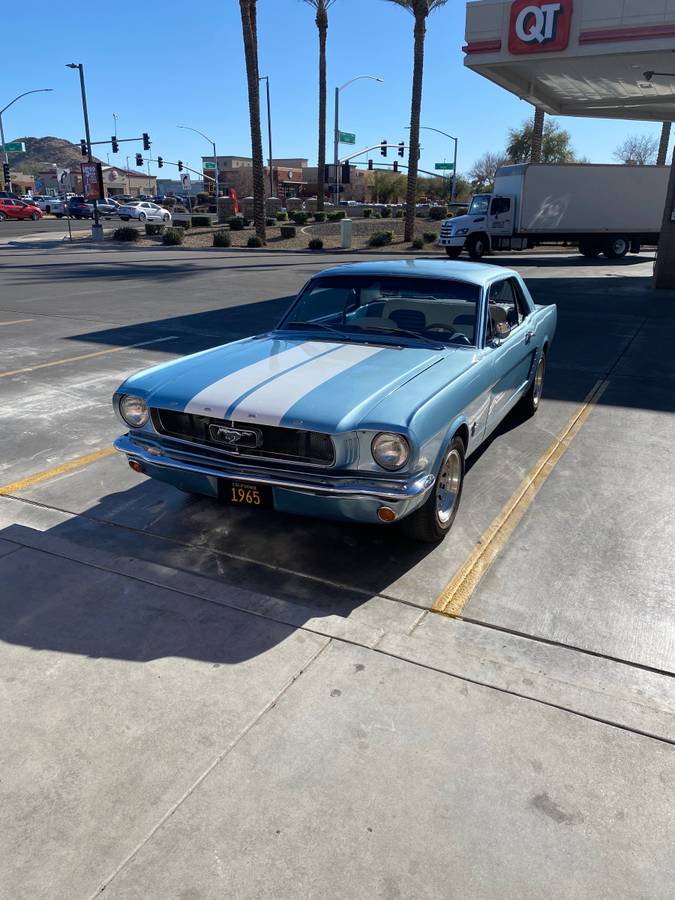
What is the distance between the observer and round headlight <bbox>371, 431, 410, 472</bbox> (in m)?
3.68

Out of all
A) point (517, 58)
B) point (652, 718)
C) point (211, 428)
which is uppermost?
point (517, 58)

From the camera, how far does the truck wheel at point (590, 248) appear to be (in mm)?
28875

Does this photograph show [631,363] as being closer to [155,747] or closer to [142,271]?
[155,747]

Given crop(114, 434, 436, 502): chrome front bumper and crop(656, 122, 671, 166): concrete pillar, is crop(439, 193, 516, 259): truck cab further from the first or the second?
crop(114, 434, 436, 502): chrome front bumper

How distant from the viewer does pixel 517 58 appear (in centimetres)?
1933

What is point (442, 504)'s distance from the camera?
4.50 m

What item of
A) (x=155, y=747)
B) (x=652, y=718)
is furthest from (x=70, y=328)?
(x=652, y=718)

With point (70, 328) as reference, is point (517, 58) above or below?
above

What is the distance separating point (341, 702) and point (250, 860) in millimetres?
847

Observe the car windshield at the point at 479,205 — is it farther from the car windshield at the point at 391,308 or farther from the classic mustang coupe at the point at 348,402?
the car windshield at the point at 391,308

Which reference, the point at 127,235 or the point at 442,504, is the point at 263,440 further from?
the point at 127,235

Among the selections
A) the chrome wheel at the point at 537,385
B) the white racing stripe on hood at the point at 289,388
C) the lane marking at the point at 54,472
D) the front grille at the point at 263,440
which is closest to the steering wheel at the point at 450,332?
the white racing stripe on hood at the point at 289,388

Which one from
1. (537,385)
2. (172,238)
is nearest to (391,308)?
(537,385)

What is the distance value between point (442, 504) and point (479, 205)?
2607 cm
